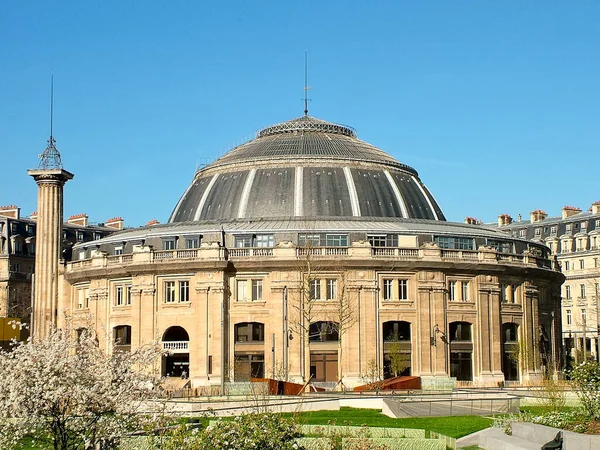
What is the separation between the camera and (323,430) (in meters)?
42.6

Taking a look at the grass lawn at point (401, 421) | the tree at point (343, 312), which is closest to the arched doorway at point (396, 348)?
the tree at point (343, 312)

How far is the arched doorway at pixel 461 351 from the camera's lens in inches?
3319

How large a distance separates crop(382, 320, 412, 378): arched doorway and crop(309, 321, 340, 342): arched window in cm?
389

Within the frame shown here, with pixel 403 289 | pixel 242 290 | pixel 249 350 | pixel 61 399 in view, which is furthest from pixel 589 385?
pixel 242 290

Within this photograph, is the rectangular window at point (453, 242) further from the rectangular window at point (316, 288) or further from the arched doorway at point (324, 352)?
the arched doorway at point (324, 352)

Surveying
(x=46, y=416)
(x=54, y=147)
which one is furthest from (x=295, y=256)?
(x=46, y=416)

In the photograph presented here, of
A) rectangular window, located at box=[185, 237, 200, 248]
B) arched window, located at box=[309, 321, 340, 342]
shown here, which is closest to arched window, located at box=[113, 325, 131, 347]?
rectangular window, located at box=[185, 237, 200, 248]

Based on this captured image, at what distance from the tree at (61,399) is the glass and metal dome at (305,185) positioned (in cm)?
5371

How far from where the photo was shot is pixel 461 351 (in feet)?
278

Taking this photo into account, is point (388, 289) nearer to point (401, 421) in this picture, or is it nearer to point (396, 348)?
point (396, 348)

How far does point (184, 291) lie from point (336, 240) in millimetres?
12769

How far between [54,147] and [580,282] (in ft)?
212

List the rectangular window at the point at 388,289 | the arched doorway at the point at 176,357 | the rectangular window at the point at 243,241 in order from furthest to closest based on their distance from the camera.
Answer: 1. the rectangular window at the point at 243,241
2. the rectangular window at the point at 388,289
3. the arched doorway at the point at 176,357

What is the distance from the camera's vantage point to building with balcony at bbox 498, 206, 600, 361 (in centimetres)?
12556
